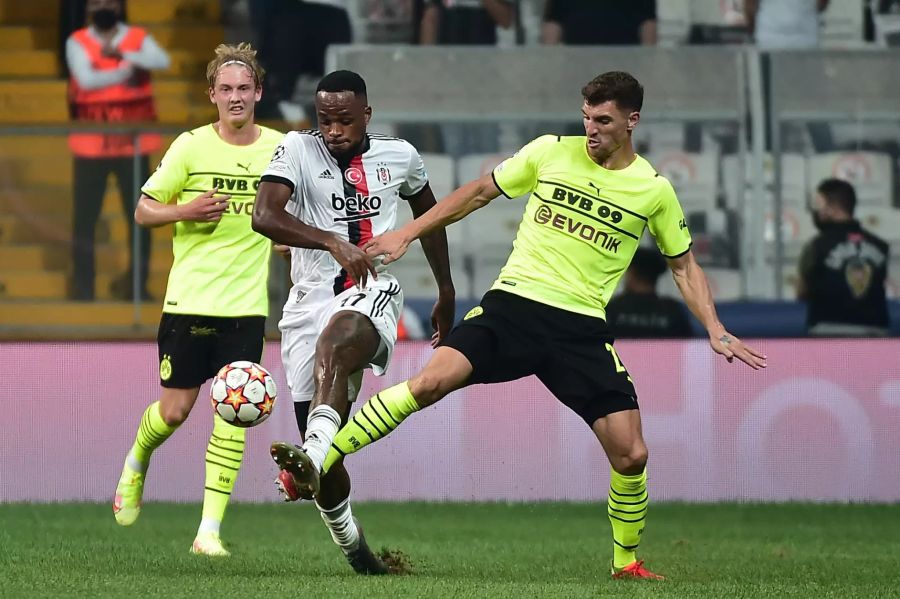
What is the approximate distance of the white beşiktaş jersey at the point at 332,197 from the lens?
677 centimetres

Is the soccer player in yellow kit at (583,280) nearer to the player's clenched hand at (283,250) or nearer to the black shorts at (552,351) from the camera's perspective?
the black shorts at (552,351)

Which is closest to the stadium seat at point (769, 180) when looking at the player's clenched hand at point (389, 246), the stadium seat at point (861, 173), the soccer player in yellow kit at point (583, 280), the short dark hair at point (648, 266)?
the stadium seat at point (861, 173)

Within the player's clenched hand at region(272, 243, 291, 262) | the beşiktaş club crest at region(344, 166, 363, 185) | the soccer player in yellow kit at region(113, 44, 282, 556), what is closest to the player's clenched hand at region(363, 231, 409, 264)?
the beşiktaş club crest at region(344, 166, 363, 185)

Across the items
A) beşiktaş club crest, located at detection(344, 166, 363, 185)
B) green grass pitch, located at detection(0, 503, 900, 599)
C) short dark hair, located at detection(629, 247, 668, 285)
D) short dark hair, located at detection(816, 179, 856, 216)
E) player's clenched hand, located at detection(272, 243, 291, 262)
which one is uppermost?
short dark hair, located at detection(816, 179, 856, 216)

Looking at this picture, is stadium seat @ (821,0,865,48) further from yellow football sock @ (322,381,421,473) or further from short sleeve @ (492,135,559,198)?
yellow football sock @ (322,381,421,473)

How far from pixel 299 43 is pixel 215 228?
3584 mm

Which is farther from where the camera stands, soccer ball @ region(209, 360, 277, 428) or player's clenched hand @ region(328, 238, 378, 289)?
soccer ball @ region(209, 360, 277, 428)

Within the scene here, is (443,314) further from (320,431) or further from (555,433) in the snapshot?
(555,433)

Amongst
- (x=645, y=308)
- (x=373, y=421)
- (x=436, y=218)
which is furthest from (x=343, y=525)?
(x=645, y=308)

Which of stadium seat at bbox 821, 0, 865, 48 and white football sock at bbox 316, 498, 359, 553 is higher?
stadium seat at bbox 821, 0, 865, 48

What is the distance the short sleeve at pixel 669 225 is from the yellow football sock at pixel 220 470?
86.7 inches

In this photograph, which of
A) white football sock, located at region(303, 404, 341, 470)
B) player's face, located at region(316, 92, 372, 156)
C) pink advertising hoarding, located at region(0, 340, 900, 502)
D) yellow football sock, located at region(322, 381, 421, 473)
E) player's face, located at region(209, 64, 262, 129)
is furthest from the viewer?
pink advertising hoarding, located at region(0, 340, 900, 502)

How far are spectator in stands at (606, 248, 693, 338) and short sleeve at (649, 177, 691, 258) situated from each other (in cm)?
404

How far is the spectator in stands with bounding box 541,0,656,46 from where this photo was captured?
36.8 ft
